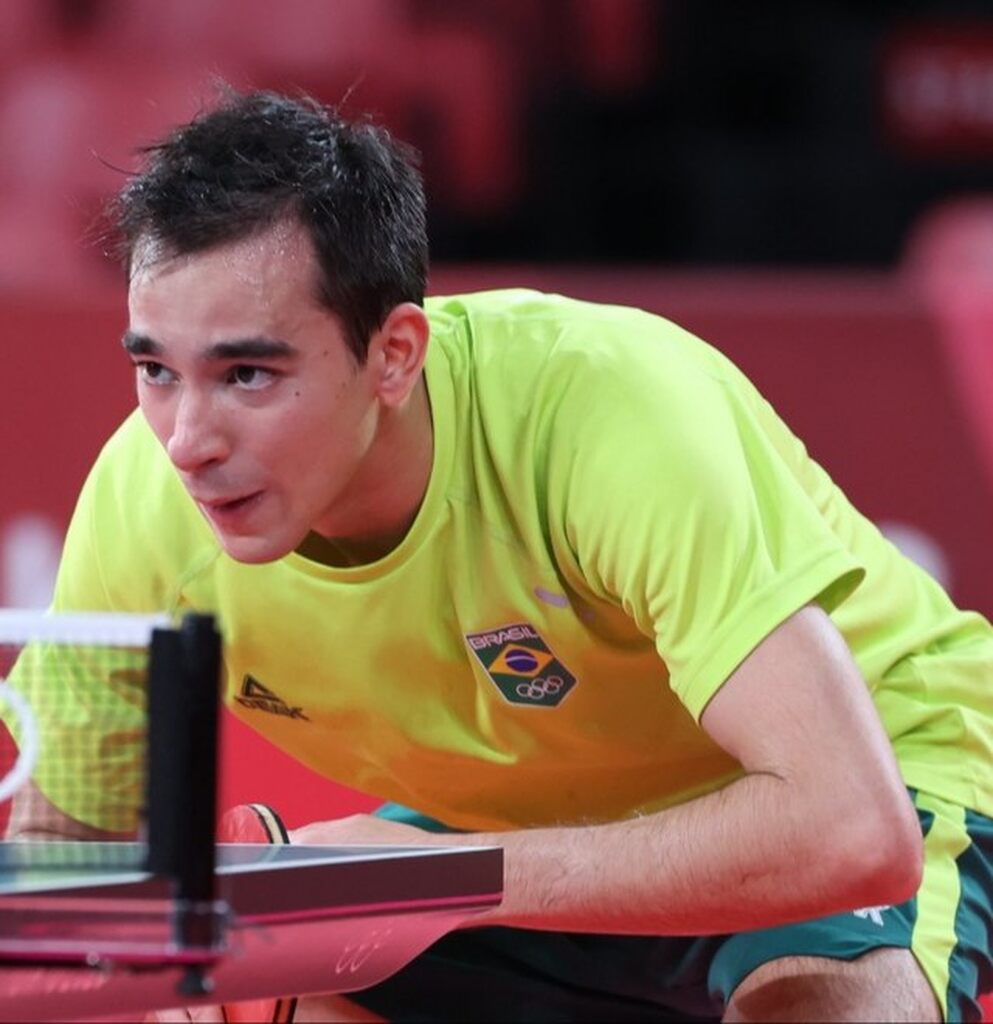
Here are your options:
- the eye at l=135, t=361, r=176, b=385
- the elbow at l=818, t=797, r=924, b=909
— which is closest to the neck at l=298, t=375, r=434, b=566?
the eye at l=135, t=361, r=176, b=385

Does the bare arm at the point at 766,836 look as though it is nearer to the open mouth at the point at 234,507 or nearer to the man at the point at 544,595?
the man at the point at 544,595

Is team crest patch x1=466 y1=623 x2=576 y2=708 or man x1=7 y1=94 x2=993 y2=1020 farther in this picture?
team crest patch x1=466 y1=623 x2=576 y2=708

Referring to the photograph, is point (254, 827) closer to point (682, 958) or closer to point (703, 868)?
point (703, 868)

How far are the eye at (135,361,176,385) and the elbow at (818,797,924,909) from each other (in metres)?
1.09

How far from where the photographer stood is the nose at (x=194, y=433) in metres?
3.05

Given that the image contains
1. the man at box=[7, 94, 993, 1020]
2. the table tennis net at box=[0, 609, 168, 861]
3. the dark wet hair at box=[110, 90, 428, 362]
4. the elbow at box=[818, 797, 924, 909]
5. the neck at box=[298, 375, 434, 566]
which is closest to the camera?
the table tennis net at box=[0, 609, 168, 861]

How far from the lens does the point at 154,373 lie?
3.12 metres

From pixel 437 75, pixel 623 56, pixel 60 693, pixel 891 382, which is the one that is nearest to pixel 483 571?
pixel 60 693

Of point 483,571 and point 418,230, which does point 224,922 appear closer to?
point 483,571

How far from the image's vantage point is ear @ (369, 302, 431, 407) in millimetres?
3271

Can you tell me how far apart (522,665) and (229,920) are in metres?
1.13

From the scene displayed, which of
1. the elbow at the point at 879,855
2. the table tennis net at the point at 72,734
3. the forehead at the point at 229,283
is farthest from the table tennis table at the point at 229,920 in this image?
the forehead at the point at 229,283

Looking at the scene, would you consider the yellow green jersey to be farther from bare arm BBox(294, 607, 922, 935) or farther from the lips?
the lips

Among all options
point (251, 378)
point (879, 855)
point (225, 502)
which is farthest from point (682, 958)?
A: point (251, 378)
